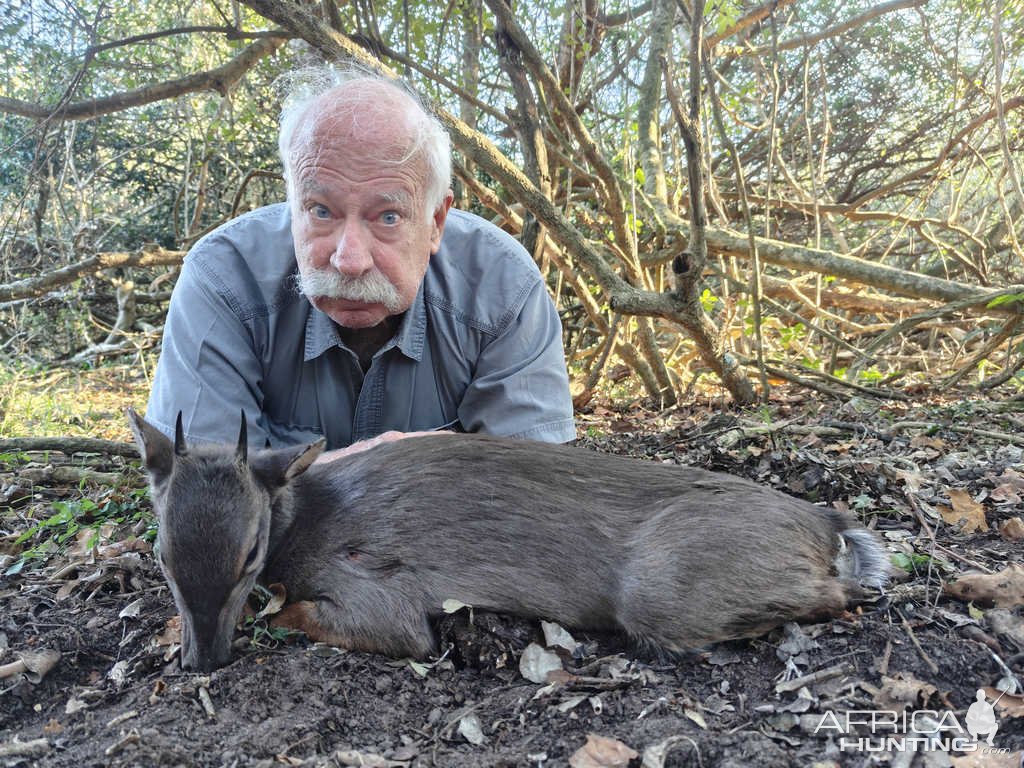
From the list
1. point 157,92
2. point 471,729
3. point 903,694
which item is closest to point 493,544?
point 471,729

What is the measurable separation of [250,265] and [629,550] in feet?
8.70

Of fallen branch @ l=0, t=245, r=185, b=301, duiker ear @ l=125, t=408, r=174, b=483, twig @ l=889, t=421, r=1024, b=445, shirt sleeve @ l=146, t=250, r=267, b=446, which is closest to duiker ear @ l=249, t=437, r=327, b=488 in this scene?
duiker ear @ l=125, t=408, r=174, b=483

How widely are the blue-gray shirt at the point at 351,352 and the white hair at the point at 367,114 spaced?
0.55 m

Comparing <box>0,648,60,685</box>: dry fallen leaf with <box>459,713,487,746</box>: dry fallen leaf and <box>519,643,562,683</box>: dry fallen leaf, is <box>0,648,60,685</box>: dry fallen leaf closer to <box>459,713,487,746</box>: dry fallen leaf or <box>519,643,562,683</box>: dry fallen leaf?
<box>459,713,487,746</box>: dry fallen leaf

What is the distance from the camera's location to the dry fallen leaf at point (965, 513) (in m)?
3.58

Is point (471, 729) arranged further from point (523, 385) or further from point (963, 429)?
point (963, 429)

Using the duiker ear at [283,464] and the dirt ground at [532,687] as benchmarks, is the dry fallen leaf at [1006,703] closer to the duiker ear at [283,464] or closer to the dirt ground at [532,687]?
the dirt ground at [532,687]

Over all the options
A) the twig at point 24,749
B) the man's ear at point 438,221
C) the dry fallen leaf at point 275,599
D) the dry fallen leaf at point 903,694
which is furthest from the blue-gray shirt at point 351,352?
the dry fallen leaf at point 903,694

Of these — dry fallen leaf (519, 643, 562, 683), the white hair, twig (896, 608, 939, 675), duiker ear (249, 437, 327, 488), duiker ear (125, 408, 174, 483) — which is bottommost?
dry fallen leaf (519, 643, 562, 683)

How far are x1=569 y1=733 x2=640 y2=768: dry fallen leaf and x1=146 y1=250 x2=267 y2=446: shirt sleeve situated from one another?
2.44 m

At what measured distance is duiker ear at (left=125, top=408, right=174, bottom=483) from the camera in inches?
115

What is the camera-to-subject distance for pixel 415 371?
4469mm

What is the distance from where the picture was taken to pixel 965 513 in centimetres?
369

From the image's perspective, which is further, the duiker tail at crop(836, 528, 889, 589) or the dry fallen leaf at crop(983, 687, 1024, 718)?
the duiker tail at crop(836, 528, 889, 589)
